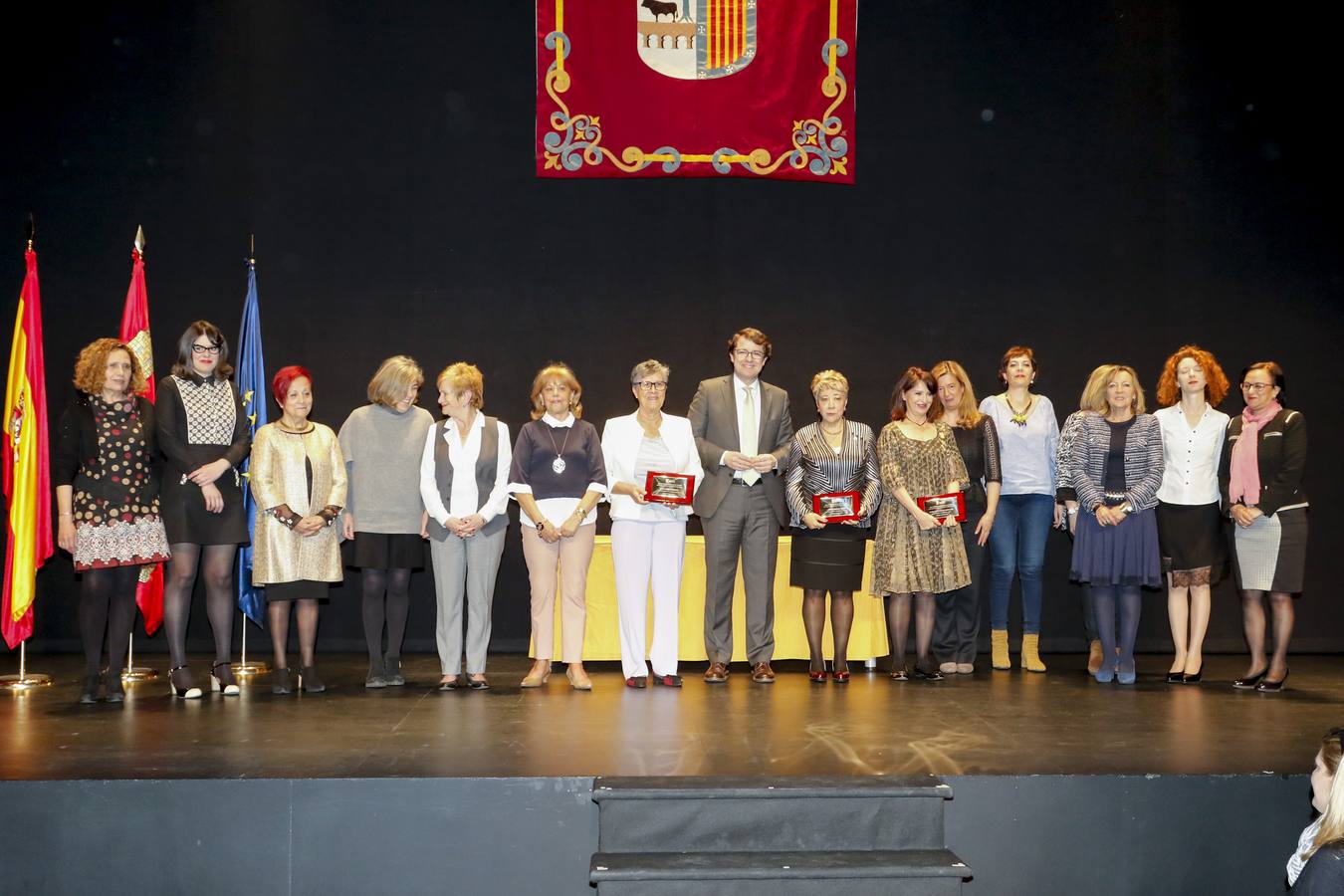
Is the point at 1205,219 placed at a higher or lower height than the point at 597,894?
higher

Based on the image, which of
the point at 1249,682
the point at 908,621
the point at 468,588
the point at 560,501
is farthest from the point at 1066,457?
the point at 468,588

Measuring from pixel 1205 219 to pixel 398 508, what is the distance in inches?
206

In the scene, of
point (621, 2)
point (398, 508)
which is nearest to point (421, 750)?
point (398, 508)

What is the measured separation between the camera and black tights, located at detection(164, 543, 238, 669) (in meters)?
5.29

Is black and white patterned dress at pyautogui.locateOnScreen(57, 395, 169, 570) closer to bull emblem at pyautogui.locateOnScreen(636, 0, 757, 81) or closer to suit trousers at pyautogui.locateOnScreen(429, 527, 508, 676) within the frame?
suit trousers at pyautogui.locateOnScreen(429, 527, 508, 676)

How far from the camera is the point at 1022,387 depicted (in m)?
6.28

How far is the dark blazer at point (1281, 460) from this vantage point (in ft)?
18.6

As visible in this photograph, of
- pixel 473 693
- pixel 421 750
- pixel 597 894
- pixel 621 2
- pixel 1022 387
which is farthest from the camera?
pixel 621 2

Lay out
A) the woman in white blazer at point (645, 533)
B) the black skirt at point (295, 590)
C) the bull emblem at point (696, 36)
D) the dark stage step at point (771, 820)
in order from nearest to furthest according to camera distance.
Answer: the dark stage step at point (771, 820), the black skirt at point (295, 590), the woman in white blazer at point (645, 533), the bull emblem at point (696, 36)

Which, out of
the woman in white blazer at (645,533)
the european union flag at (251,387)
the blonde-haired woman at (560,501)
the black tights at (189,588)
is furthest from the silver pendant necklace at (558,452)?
the european union flag at (251,387)

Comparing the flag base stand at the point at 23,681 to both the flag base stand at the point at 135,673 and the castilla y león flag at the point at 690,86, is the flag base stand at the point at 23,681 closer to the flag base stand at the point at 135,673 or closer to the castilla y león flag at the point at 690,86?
the flag base stand at the point at 135,673

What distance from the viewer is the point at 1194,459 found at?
580cm

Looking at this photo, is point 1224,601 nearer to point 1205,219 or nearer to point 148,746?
point 1205,219

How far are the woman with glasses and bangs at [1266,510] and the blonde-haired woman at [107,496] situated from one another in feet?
16.8
